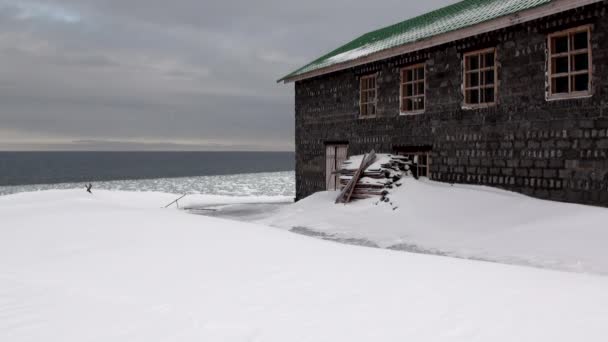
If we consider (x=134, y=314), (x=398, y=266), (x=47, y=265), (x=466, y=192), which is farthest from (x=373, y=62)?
(x=134, y=314)

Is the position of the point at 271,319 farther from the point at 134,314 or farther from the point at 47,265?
the point at 47,265

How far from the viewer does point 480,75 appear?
13859 mm

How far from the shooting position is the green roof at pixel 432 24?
514 inches

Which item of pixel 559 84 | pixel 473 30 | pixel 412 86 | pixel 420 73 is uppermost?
pixel 473 30

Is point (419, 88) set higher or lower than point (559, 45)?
lower

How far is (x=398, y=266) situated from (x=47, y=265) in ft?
18.8

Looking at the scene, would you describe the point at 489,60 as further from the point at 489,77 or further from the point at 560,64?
the point at 560,64

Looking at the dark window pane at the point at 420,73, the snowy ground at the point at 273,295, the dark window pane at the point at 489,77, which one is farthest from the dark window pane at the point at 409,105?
the snowy ground at the point at 273,295

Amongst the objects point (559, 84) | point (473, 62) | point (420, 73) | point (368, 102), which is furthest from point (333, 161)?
point (559, 84)

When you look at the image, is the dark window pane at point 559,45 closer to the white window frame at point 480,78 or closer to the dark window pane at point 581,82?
the dark window pane at point 581,82

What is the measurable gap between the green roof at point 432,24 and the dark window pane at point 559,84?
6.43 feet

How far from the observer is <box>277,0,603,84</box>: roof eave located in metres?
10.9

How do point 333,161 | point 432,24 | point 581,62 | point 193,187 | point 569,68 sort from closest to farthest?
point 569,68 → point 581,62 → point 432,24 → point 333,161 → point 193,187

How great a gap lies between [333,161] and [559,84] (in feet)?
33.3
